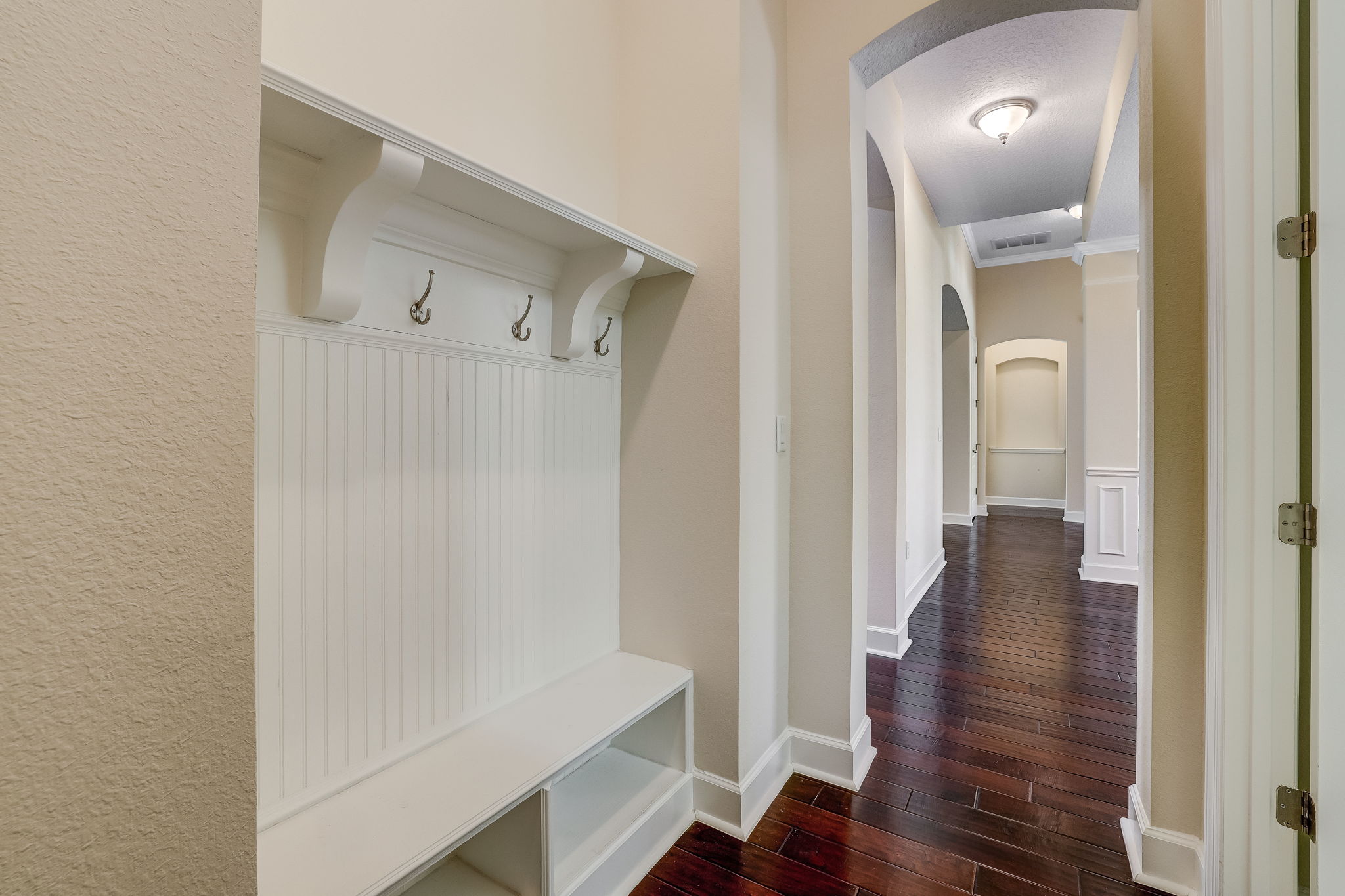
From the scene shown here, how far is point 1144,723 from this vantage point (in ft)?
5.14

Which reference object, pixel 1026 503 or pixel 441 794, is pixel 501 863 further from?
pixel 1026 503

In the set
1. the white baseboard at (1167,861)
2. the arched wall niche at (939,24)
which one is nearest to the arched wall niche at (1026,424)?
the arched wall niche at (939,24)

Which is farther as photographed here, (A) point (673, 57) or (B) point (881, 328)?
(B) point (881, 328)

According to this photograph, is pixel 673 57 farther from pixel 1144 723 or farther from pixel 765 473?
pixel 1144 723

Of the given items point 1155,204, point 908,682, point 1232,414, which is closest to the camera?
point 1232,414

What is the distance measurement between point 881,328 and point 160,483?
3.20m

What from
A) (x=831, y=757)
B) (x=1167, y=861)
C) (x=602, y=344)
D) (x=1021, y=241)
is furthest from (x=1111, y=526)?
(x=602, y=344)

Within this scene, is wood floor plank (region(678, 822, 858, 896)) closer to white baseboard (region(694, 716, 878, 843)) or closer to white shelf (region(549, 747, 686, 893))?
white baseboard (region(694, 716, 878, 843))

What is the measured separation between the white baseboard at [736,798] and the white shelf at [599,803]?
0.31ft

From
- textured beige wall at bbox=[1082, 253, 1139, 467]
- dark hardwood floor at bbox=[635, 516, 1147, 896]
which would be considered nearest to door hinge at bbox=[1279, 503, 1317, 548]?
dark hardwood floor at bbox=[635, 516, 1147, 896]

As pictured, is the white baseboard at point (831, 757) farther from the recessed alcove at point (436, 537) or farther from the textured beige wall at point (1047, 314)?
the textured beige wall at point (1047, 314)

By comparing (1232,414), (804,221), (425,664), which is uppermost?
(804,221)

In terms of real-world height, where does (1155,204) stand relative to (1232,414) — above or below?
above

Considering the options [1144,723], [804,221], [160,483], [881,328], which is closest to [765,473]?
[804,221]
